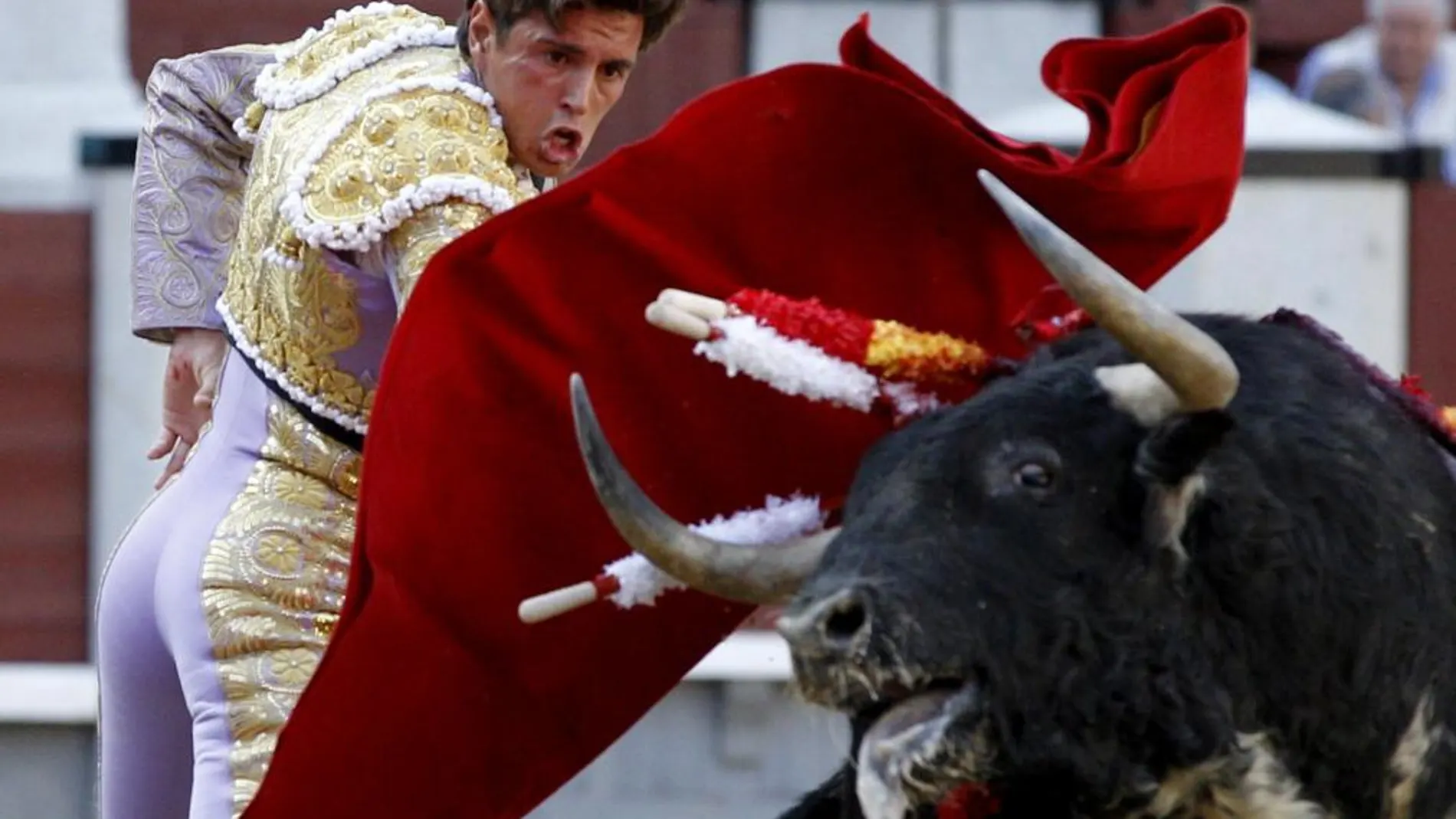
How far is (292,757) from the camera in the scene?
126 inches

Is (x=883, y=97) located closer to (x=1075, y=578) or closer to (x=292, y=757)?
(x=1075, y=578)

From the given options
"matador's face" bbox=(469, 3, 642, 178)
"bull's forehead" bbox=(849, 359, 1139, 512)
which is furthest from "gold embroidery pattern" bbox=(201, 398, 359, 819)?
"bull's forehead" bbox=(849, 359, 1139, 512)

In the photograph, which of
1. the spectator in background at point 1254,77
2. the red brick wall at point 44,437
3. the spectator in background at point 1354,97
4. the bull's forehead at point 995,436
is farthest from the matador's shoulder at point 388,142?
the spectator in background at point 1354,97

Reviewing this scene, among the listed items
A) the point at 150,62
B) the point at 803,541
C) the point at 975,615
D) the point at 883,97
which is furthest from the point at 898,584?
the point at 150,62

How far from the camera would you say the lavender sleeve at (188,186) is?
3613 millimetres

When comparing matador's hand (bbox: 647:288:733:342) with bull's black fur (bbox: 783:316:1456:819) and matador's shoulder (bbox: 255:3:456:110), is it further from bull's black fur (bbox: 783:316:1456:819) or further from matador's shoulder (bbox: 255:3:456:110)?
matador's shoulder (bbox: 255:3:456:110)

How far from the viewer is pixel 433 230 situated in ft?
10.4

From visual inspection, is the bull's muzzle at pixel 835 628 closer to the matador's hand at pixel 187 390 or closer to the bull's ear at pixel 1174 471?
the bull's ear at pixel 1174 471

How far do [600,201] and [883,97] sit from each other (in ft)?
0.94

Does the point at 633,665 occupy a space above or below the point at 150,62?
above

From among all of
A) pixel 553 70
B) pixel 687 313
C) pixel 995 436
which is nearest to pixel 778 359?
pixel 687 313

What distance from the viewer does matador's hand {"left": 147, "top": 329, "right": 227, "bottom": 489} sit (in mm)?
3666

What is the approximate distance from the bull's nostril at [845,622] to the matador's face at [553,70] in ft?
2.35

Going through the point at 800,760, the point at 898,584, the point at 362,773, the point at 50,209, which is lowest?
the point at 800,760
